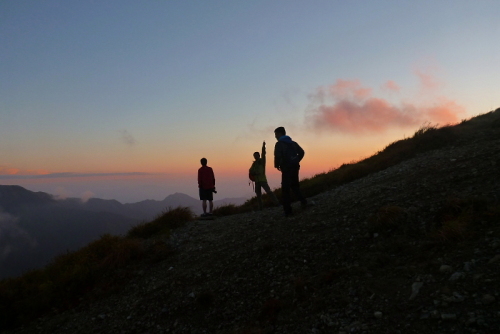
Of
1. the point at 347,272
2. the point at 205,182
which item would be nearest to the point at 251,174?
the point at 205,182

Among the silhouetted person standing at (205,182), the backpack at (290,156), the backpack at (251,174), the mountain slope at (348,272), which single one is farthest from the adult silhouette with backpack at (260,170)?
the backpack at (290,156)

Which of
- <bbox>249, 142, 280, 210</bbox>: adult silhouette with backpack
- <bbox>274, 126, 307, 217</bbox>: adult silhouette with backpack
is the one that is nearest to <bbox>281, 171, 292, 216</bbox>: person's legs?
<bbox>274, 126, 307, 217</bbox>: adult silhouette with backpack

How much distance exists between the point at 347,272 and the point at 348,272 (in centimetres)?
2

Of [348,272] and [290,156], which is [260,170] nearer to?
[290,156]

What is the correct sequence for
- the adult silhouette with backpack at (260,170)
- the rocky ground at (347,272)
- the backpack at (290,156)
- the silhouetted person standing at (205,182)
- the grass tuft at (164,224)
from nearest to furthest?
the rocky ground at (347,272)
the backpack at (290,156)
the grass tuft at (164,224)
the adult silhouette with backpack at (260,170)
the silhouetted person standing at (205,182)

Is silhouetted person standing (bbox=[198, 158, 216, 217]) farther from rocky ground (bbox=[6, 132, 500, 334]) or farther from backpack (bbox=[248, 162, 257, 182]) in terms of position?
rocky ground (bbox=[6, 132, 500, 334])

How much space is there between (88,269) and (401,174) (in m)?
10.4

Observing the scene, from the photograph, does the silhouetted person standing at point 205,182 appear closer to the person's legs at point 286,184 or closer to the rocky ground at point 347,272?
the rocky ground at point 347,272

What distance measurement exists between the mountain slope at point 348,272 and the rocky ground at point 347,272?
22 mm

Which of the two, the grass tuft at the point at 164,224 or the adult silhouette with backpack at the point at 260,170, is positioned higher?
the adult silhouette with backpack at the point at 260,170

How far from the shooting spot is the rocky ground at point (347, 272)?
4180 millimetres

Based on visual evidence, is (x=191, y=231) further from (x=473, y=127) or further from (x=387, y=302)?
(x=473, y=127)

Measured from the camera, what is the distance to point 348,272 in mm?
5562

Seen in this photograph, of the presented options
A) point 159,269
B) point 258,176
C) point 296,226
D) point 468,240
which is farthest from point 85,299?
point 468,240
